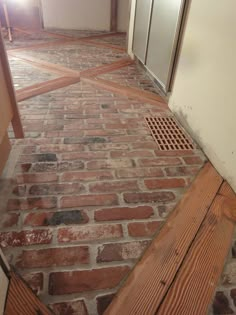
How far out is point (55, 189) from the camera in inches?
48.5

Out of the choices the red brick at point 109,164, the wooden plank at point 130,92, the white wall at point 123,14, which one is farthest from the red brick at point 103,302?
the white wall at point 123,14

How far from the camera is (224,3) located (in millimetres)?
1313

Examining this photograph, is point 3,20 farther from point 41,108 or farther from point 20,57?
point 41,108

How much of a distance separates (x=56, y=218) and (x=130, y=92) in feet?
5.73

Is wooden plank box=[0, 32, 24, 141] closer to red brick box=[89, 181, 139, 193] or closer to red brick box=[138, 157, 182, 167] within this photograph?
red brick box=[89, 181, 139, 193]

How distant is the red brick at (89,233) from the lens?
A: 100 centimetres

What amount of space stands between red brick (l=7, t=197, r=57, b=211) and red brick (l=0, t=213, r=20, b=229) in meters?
0.04

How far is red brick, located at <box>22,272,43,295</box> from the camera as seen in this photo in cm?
83

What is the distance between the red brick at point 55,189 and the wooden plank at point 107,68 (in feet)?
6.36

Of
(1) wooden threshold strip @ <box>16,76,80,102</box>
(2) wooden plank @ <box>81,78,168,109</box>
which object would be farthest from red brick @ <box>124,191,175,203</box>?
(1) wooden threshold strip @ <box>16,76,80,102</box>

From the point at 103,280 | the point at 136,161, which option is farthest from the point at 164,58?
the point at 103,280

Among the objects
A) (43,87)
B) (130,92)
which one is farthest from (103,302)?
(43,87)

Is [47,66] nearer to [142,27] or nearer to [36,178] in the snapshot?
[142,27]

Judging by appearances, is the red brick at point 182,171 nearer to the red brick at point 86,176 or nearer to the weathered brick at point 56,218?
the red brick at point 86,176
